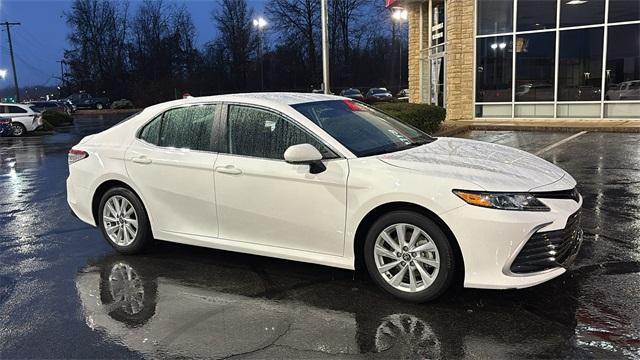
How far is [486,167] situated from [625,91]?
16530mm

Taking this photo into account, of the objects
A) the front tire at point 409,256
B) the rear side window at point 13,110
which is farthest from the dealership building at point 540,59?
the rear side window at point 13,110

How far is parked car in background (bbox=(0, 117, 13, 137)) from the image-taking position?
26469 mm

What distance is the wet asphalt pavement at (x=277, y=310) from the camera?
369 cm

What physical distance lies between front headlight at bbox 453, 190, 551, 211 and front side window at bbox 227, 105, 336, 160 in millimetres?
1239

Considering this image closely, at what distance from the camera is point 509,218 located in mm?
3926

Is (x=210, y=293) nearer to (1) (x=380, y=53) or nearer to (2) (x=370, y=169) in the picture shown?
(2) (x=370, y=169)

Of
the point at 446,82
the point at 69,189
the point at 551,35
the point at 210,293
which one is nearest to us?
the point at 210,293

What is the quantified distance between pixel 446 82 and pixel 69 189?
58.7 ft

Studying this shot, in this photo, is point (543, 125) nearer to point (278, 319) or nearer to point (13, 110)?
point (278, 319)

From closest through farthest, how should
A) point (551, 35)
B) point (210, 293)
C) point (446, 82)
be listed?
point (210, 293)
point (551, 35)
point (446, 82)

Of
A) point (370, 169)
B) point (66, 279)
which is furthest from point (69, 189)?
point (370, 169)

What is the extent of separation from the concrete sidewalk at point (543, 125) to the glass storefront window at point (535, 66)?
3.24 feet

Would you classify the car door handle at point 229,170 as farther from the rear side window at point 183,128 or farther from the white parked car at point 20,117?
the white parked car at point 20,117

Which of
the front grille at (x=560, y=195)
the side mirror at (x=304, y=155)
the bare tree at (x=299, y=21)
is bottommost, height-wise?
the front grille at (x=560, y=195)
